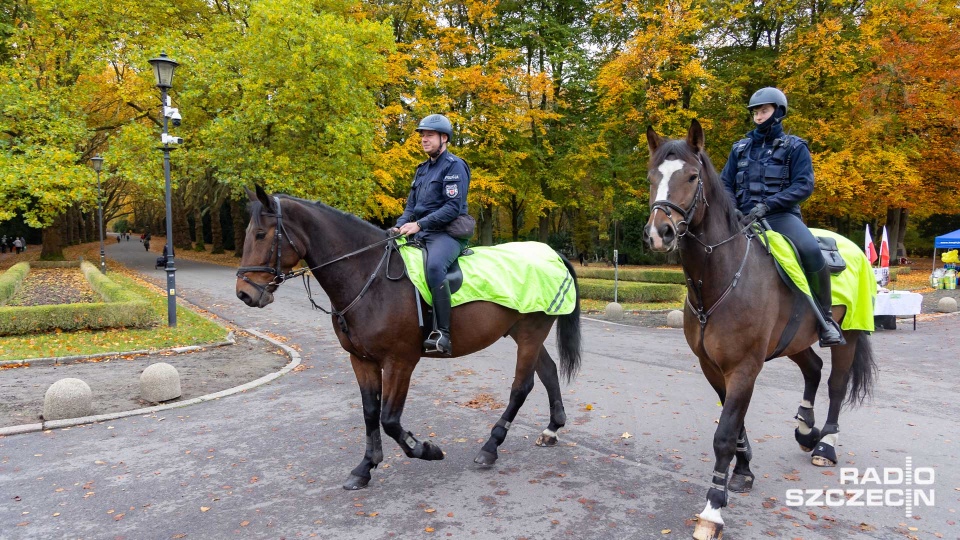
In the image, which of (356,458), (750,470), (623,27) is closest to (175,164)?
(623,27)

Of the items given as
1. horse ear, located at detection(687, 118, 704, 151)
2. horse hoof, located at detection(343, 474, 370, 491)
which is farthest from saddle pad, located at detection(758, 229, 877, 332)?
horse hoof, located at detection(343, 474, 370, 491)

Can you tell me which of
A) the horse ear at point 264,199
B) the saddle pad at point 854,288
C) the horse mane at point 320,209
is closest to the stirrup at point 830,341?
the saddle pad at point 854,288

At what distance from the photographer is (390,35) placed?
87.4ft

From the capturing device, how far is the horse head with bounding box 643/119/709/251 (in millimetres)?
3795

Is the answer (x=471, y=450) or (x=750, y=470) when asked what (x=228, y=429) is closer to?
(x=471, y=450)

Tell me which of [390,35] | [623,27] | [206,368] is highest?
[623,27]

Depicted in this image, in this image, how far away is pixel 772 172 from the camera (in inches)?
196

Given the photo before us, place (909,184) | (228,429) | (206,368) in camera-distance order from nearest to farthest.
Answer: (228,429)
(206,368)
(909,184)

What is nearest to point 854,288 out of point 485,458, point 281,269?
point 485,458

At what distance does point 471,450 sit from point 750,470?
2.59 meters

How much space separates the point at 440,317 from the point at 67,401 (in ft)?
16.8

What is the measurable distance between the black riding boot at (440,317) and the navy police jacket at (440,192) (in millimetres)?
594

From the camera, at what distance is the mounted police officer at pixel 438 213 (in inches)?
199

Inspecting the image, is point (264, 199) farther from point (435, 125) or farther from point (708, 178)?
point (708, 178)
